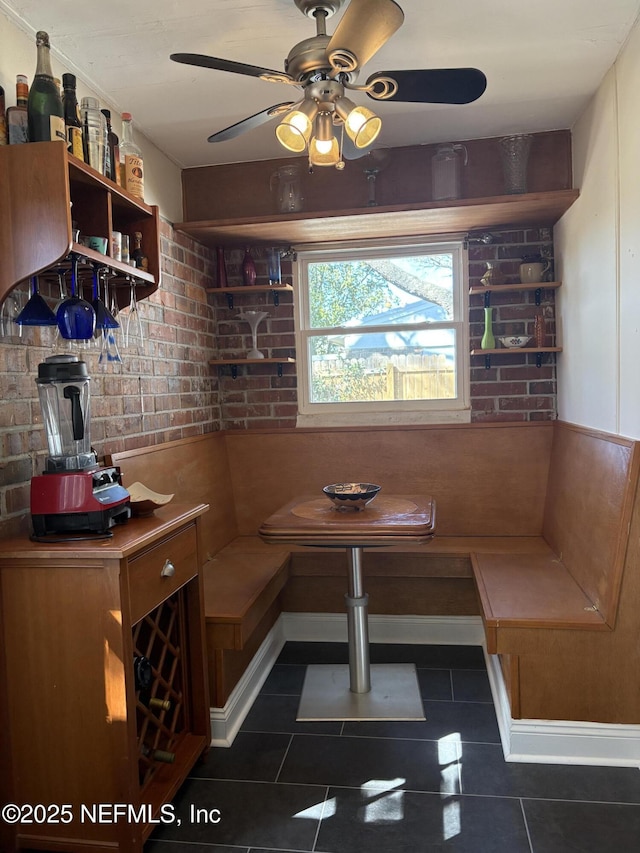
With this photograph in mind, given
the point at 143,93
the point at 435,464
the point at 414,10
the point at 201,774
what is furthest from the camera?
the point at 435,464

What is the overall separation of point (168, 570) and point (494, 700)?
151 cm

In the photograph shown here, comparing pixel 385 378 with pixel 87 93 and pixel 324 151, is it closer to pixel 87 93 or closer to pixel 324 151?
pixel 324 151

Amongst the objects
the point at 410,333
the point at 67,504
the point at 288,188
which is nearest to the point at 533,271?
the point at 410,333

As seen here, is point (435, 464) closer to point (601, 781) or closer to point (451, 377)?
point (451, 377)

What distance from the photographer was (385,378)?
11.5 feet

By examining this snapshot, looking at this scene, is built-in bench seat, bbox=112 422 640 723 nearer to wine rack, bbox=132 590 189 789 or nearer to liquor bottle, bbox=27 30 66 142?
wine rack, bbox=132 590 189 789

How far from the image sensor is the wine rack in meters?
1.93

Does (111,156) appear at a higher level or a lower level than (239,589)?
higher

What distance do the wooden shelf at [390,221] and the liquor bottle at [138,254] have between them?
2.83 ft

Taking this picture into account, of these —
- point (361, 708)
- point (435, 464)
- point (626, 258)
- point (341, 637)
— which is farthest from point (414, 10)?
point (341, 637)

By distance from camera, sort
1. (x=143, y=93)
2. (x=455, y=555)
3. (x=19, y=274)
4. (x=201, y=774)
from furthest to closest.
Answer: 1. (x=455, y=555)
2. (x=143, y=93)
3. (x=201, y=774)
4. (x=19, y=274)

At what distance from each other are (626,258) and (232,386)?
7.09 ft

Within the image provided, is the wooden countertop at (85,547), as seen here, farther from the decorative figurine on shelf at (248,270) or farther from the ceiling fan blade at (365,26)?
the decorative figurine on shelf at (248,270)

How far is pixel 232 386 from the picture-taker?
3.61 metres
